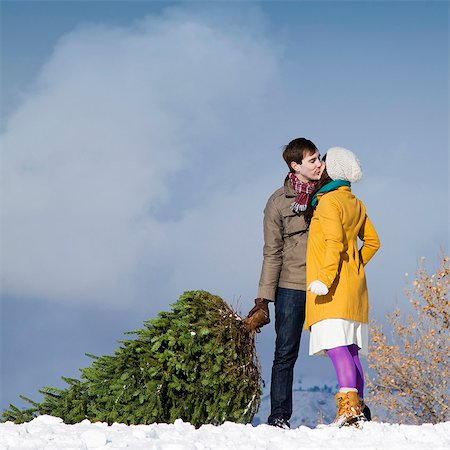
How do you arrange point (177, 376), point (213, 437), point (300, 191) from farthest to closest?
point (300, 191)
point (177, 376)
point (213, 437)

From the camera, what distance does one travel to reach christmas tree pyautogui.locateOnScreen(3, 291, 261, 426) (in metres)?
6.41

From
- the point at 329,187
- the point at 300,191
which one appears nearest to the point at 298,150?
the point at 300,191

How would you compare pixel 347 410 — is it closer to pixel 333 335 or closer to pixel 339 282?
pixel 333 335

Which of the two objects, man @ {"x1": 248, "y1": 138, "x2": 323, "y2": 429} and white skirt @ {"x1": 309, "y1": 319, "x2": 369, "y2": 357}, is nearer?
white skirt @ {"x1": 309, "y1": 319, "x2": 369, "y2": 357}

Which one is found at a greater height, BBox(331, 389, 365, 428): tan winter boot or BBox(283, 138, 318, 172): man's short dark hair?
BBox(283, 138, 318, 172): man's short dark hair

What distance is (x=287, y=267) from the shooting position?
6.67m

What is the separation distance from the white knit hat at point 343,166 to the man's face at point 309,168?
144 millimetres

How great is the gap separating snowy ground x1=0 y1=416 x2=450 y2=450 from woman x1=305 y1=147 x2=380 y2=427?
19.0 inches

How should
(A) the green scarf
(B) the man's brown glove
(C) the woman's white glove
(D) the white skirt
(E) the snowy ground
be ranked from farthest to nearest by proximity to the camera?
1. (B) the man's brown glove
2. (A) the green scarf
3. (D) the white skirt
4. (C) the woman's white glove
5. (E) the snowy ground

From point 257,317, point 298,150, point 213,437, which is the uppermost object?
point 298,150

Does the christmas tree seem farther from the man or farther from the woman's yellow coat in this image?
the woman's yellow coat

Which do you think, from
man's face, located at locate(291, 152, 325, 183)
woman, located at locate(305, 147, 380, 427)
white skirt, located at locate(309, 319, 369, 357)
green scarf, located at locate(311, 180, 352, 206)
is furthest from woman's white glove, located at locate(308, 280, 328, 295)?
man's face, located at locate(291, 152, 325, 183)

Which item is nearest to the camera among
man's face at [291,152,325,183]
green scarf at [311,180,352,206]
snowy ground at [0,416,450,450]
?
snowy ground at [0,416,450,450]

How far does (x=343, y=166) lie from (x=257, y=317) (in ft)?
4.99
